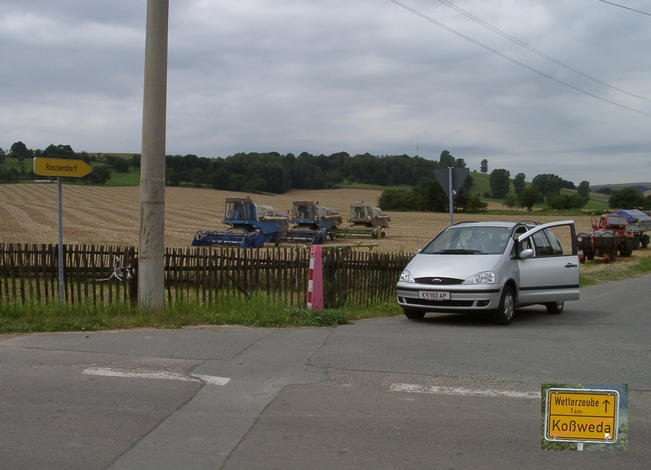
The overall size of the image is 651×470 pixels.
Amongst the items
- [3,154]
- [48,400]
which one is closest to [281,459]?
[48,400]

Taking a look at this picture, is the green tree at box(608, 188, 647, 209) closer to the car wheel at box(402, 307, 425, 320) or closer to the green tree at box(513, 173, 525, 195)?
the green tree at box(513, 173, 525, 195)

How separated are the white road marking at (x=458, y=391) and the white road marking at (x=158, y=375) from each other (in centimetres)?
168

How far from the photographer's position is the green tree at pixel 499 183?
391ft

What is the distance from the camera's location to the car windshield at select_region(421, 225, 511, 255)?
11.2 meters

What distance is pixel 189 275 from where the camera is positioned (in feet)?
39.4

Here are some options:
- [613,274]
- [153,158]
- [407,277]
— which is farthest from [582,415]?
[613,274]

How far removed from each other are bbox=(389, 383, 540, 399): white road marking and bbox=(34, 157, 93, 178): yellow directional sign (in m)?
6.87

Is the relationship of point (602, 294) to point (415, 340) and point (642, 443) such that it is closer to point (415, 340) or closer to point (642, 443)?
point (415, 340)

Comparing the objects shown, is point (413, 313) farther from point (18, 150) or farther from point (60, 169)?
point (18, 150)

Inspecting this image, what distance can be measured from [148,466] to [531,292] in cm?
848

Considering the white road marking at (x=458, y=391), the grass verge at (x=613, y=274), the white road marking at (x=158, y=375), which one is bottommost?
the grass verge at (x=613, y=274)

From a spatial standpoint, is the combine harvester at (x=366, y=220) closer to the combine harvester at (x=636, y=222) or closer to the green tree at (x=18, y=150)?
the combine harvester at (x=636, y=222)

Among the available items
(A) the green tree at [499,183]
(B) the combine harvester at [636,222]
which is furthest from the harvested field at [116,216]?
(A) the green tree at [499,183]

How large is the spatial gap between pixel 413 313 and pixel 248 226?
79.4 feet
